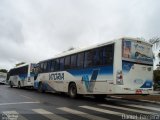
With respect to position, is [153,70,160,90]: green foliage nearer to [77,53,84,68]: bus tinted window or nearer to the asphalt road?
[77,53,84,68]: bus tinted window

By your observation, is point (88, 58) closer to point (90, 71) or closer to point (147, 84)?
point (90, 71)

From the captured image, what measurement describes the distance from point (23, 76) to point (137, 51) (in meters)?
22.6

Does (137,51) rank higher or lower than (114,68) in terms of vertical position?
higher

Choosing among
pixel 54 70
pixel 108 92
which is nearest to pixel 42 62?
pixel 54 70

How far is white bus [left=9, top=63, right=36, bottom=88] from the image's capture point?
3197 cm

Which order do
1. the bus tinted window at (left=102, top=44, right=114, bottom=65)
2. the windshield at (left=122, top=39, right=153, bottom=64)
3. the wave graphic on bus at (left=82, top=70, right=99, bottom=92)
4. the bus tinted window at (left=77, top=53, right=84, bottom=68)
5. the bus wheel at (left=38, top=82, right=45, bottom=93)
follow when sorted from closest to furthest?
the windshield at (left=122, top=39, right=153, bottom=64) < the bus tinted window at (left=102, top=44, right=114, bottom=65) < the wave graphic on bus at (left=82, top=70, right=99, bottom=92) < the bus tinted window at (left=77, top=53, right=84, bottom=68) < the bus wheel at (left=38, top=82, right=45, bottom=93)

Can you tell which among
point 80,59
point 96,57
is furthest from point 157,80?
point 96,57

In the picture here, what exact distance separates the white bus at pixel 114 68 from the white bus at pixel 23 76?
1327cm

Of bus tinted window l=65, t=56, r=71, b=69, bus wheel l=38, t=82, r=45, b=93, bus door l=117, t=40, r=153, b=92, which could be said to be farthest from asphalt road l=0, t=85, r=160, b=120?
bus wheel l=38, t=82, r=45, b=93

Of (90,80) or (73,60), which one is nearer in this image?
(90,80)

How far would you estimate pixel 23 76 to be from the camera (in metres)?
35.3

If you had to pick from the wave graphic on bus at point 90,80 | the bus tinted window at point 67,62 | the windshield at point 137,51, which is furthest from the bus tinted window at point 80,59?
the windshield at point 137,51

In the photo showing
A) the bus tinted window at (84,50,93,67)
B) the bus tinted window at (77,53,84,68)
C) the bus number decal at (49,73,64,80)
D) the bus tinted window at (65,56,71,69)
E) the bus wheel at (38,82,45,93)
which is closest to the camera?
the bus tinted window at (84,50,93,67)

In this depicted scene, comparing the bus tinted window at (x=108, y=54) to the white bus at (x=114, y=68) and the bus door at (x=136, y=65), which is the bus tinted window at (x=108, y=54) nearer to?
the white bus at (x=114, y=68)
